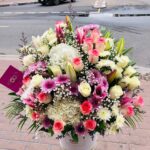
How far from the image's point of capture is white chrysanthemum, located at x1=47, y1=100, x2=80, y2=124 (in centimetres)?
238

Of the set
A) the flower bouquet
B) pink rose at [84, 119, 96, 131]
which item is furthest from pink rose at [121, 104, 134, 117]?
pink rose at [84, 119, 96, 131]

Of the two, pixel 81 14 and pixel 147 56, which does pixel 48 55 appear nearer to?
pixel 147 56

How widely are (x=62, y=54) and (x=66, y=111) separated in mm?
355

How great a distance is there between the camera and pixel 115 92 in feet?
7.83

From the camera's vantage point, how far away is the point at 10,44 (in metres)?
A: 10.2

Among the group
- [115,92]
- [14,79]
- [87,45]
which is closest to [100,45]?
[87,45]

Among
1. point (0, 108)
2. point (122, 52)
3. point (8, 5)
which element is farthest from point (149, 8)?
point (122, 52)

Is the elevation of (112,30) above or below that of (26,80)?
below

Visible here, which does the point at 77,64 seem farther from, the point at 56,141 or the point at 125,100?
the point at 56,141

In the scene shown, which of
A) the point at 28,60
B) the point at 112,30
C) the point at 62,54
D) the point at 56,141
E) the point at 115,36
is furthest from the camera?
the point at 112,30

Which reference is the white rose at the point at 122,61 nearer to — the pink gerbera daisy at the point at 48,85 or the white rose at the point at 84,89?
the white rose at the point at 84,89

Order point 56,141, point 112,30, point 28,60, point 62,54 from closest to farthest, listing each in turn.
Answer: point 62,54, point 28,60, point 56,141, point 112,30

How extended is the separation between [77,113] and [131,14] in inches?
550

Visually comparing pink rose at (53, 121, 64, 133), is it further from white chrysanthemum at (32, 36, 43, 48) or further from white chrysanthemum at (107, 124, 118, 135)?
white chrysanthemum at (32, 36, 43, 48)
